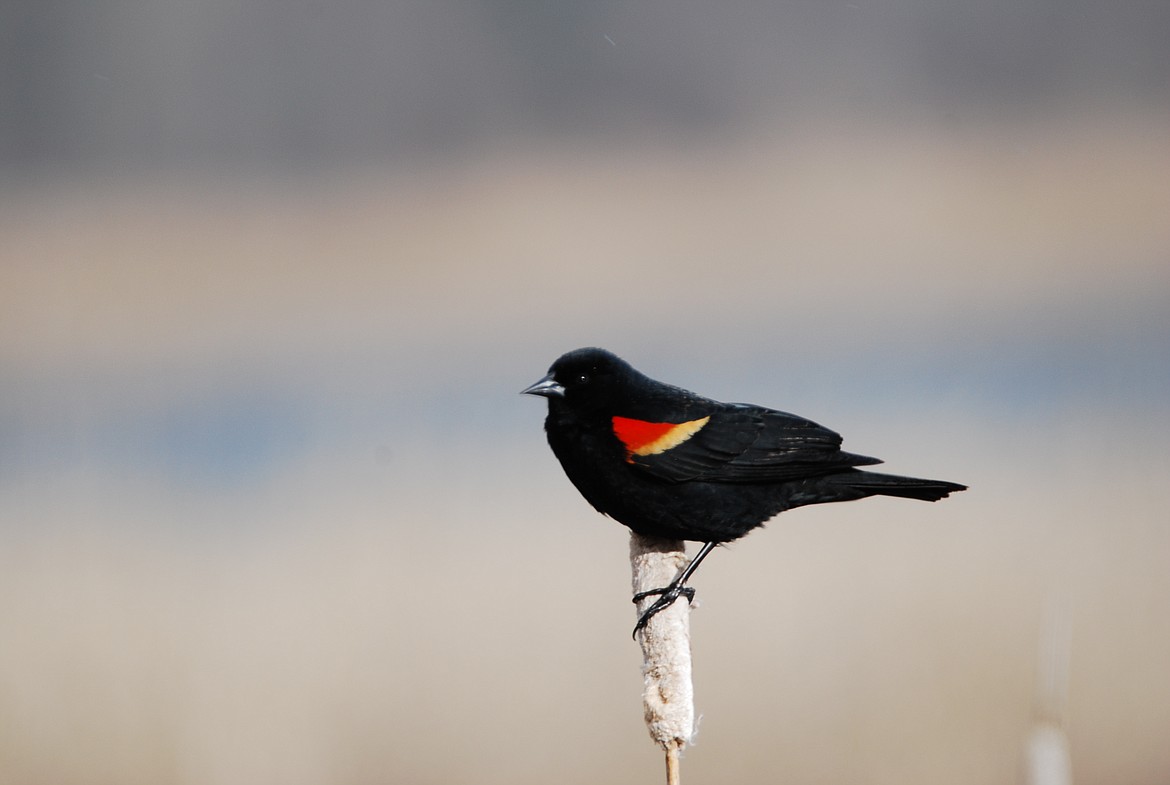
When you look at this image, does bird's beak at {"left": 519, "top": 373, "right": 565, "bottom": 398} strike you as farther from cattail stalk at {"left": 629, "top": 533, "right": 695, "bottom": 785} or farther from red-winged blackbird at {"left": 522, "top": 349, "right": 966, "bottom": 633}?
cattail stalk at {"left": 629, "top": 533, "right": 695, "bottom": 785}

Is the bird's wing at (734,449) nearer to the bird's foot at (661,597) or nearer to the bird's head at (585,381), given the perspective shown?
the bird's head at (585,381)

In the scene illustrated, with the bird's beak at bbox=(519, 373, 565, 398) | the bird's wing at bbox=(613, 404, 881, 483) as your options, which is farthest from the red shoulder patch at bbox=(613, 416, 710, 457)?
the bird's beak at bbox=(519, 373, 565, 398)

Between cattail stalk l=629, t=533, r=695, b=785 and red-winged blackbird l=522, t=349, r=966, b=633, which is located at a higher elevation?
red-winged blackbird l=522, t=349, r=966, b=633

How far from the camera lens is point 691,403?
7.54ft

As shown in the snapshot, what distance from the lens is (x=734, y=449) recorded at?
219 cm

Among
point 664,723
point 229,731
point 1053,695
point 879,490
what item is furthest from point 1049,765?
point 229,731

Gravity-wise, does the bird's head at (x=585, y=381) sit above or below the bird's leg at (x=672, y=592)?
above

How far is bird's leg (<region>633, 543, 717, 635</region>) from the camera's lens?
1828 millimetres

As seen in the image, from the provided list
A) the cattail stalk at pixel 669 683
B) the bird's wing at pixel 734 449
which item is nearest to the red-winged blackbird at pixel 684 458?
the bird's wing at pixel 734 449

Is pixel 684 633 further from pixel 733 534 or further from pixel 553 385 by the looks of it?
pixel 553 385

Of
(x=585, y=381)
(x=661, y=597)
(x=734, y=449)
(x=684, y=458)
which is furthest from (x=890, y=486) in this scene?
(x=585, y=381)

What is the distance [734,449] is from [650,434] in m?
0.19

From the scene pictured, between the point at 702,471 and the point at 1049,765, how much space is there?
38.4 inches

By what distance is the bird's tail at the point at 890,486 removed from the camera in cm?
201
